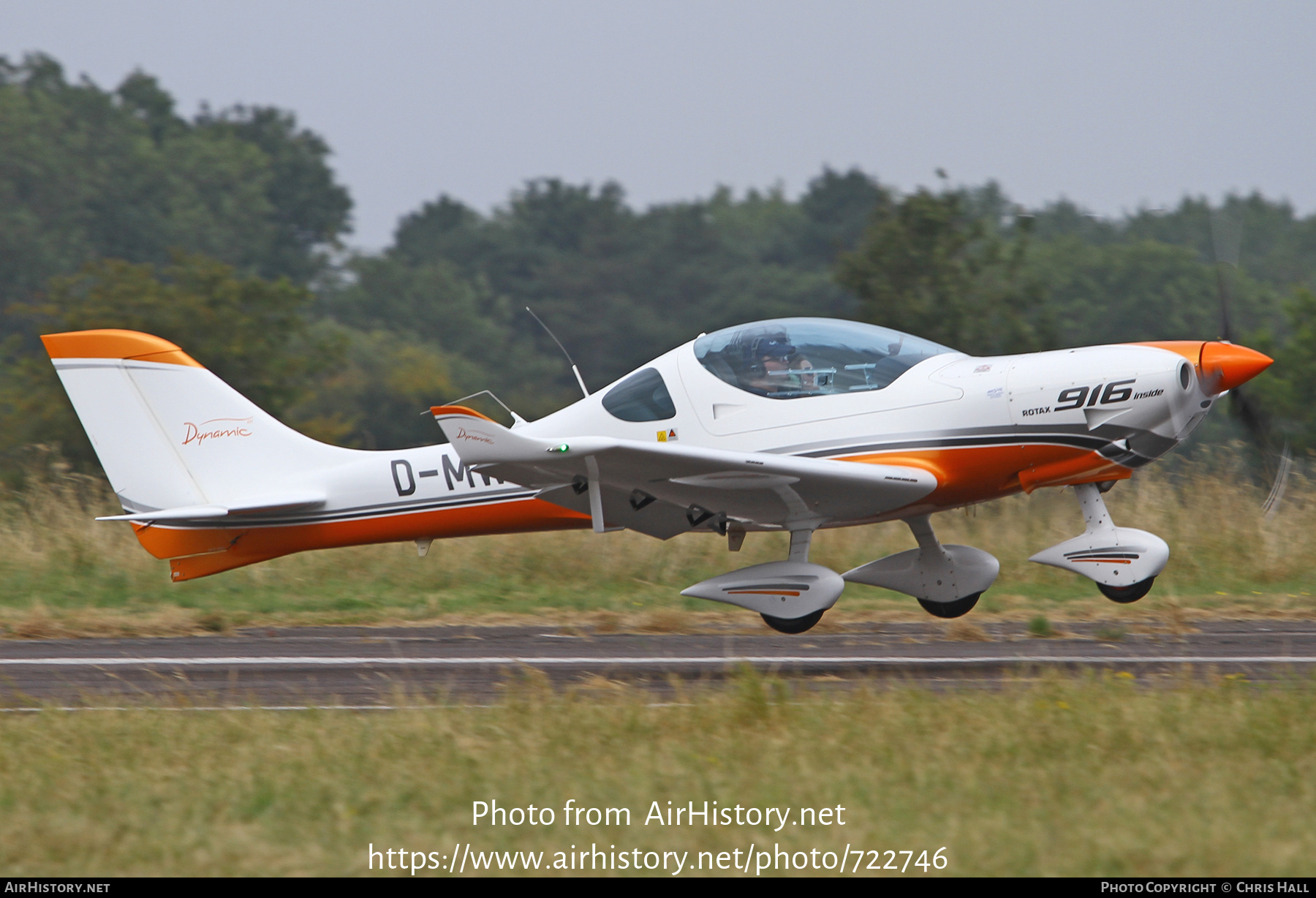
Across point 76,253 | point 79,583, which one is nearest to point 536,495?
point 79,583

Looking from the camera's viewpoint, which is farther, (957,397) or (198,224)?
(198,224)

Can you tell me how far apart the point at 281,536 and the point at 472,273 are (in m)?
54.3

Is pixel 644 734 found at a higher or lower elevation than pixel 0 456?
lower

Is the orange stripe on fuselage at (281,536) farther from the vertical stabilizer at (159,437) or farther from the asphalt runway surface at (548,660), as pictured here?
the asphalt runway surface at (548,660)

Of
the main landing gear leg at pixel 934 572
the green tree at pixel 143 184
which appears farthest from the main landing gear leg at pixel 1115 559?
the green tree at pixel 143 184

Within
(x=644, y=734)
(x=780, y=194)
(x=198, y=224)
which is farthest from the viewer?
(x=780, y=194)

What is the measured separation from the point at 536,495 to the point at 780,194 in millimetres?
75696

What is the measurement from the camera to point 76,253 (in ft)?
165

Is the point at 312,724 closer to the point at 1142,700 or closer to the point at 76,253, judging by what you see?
Result: the point at 1142,700

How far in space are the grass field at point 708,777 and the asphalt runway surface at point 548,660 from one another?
0.72m

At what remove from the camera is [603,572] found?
13.1 meters

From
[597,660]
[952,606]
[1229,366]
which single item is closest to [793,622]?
[597,660]

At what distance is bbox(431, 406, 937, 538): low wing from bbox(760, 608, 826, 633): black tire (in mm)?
663
